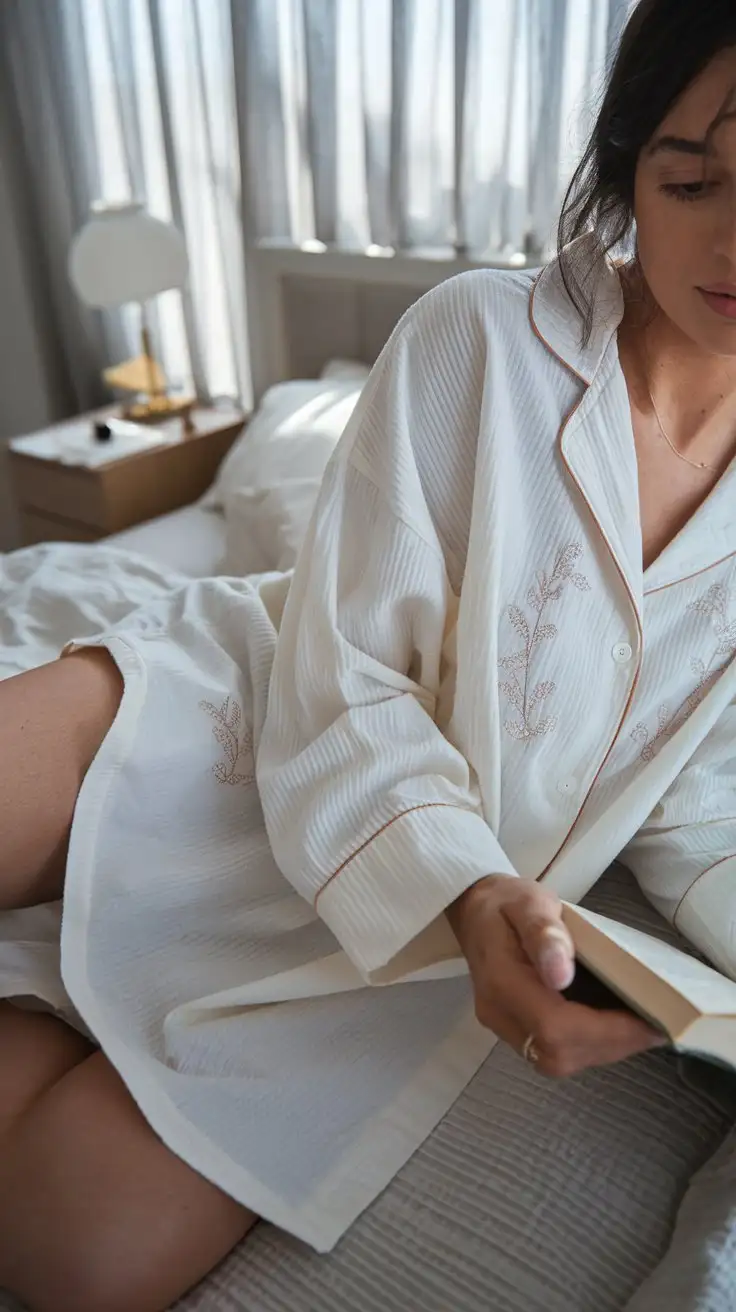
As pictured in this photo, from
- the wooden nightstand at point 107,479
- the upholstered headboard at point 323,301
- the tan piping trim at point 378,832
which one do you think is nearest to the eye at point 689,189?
the tan piping trim at point 378,832

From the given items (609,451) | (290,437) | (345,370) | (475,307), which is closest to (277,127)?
(345,370)

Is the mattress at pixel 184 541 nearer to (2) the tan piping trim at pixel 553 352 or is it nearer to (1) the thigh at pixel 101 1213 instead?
(2) the tan piping trim at pixel 553 352

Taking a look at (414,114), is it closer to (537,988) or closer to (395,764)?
(395,764)

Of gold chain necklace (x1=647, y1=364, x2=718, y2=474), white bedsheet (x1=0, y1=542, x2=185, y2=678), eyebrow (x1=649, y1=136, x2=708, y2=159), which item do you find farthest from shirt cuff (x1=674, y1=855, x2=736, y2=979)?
white bedsheet (x1=0, y1=542, x2=185, y2=678)

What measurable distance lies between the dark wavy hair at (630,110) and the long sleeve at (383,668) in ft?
0.43

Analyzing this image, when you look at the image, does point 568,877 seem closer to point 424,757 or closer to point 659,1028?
point 424,757

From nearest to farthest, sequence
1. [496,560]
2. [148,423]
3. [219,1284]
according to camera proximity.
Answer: [219,1284]
[496,560]
[148,423]

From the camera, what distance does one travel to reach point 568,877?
2.92 ft

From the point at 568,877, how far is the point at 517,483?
14.1 inches

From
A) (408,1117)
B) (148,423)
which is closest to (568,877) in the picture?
(408,1117)

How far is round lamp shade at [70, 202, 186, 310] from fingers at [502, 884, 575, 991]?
202cm

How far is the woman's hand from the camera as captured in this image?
0.61 meters

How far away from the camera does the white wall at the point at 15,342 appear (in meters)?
2.96

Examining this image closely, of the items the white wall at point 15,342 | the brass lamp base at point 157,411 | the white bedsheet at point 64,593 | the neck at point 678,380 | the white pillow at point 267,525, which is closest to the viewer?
the neck at point 678,380
